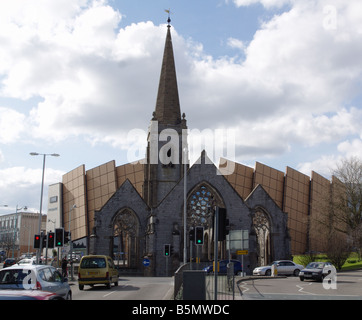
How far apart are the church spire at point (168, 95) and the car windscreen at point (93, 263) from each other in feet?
95.3

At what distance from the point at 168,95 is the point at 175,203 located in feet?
50.6

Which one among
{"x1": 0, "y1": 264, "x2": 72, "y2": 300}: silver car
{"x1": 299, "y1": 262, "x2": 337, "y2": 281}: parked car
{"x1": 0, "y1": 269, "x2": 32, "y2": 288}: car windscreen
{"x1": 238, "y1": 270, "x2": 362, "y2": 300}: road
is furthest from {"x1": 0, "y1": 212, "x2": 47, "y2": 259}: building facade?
{"x1": 0, "y1": 269, "x2": 32, "y2": 288}: car windscreen

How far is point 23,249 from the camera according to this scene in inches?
4636

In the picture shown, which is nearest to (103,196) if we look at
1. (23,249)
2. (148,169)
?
(148,169)

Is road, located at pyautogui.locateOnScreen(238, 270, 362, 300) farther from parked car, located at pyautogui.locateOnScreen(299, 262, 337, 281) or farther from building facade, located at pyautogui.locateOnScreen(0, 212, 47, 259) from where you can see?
building facade, located at pyautogui.locateOnScreen(0, 212, 47, 259)

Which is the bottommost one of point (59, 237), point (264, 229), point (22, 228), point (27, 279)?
point (27, 279)

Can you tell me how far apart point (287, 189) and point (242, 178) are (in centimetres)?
682

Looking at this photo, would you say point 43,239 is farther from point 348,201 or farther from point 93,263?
point 348,201

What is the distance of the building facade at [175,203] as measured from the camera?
129 ft

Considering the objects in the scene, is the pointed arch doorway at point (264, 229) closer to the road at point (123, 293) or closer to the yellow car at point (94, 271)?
the road at point (123, 293)

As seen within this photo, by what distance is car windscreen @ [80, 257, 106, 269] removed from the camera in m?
20.3

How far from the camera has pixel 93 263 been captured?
66.6 feet

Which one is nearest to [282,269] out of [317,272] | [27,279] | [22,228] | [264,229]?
[317,272]

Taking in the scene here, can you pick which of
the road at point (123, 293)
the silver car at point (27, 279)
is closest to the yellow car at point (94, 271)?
the road at point (123, 293)
